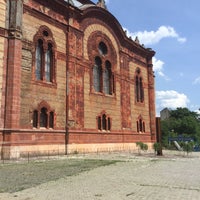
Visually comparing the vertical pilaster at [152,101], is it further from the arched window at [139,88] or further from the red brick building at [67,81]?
the arched window at [139,88]

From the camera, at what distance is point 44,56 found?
22.5 meters

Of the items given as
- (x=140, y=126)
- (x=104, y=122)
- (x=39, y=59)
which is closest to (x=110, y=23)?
(x=104, y=122)

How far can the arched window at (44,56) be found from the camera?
22141 mm

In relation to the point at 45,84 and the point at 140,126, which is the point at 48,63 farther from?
the point at 140,126

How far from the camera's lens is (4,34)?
1962 cm

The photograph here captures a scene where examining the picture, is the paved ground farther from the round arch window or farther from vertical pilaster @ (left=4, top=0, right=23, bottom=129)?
the round arch window

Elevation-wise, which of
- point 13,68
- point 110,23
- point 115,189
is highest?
point 110,23

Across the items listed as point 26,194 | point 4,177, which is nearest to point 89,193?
point 26,194

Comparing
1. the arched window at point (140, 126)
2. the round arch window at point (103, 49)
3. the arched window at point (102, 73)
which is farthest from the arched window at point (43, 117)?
the arched window at point (140, 126)

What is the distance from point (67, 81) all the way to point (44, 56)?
2.84 m

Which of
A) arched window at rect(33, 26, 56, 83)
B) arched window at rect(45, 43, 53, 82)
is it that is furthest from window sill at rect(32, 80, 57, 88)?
arched window at rect(45, 43, 53, 82)

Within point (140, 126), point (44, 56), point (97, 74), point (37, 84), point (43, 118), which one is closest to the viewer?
point (37, 84)

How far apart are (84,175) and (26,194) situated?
3.70m

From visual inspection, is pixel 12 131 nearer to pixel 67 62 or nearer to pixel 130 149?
pixel 67 62
